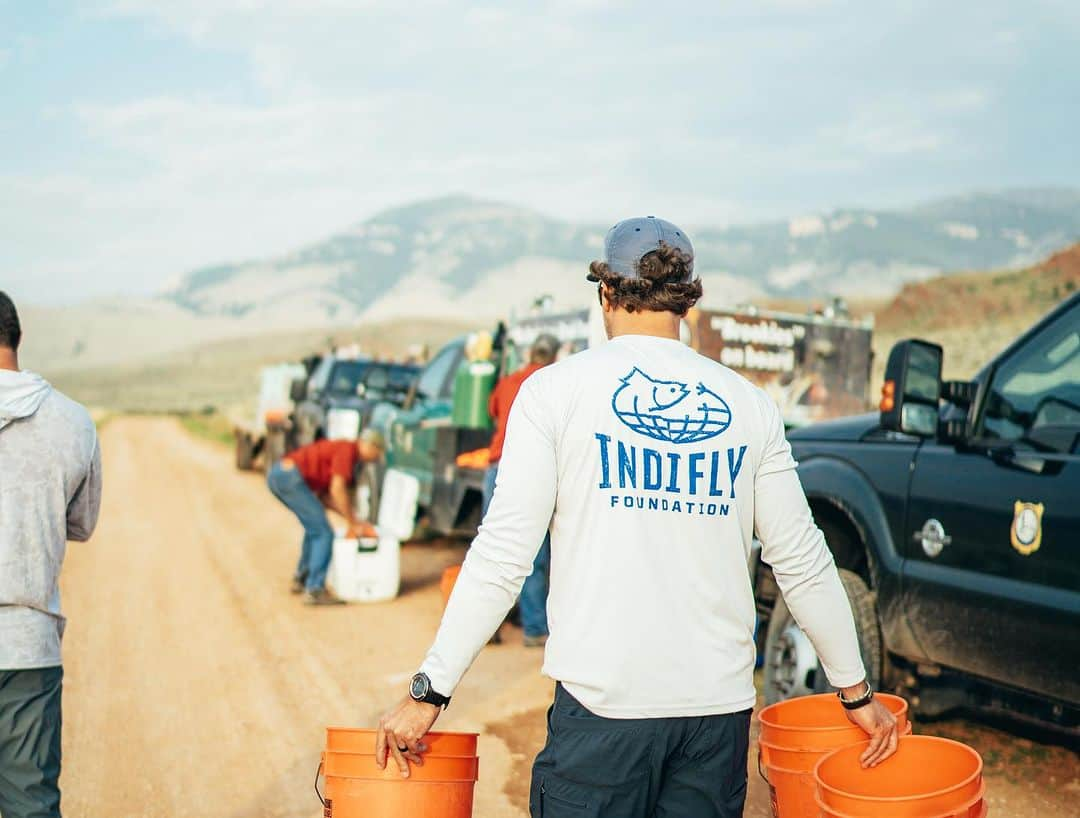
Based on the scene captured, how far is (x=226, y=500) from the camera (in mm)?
17375

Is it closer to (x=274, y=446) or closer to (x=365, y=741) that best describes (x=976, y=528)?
(x=365, y=741)

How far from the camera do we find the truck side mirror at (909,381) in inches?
180

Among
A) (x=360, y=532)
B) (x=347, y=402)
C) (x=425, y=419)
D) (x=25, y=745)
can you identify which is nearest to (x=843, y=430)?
(x=25, y=745)

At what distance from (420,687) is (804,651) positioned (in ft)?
11.1

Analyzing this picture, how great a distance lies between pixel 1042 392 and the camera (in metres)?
4.70

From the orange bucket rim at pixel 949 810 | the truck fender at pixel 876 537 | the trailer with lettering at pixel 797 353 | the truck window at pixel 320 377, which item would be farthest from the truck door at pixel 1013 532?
the truck window at pixel 320 377

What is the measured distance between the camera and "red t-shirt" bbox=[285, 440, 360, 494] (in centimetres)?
954

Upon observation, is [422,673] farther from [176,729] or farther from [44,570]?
[176,729]

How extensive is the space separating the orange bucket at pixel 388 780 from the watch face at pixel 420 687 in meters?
0.17

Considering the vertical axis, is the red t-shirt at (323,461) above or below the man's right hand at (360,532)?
above

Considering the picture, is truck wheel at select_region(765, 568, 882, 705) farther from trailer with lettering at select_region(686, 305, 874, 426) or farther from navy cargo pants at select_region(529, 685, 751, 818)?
trailer with lettering at select_region(686, 305, 874, 426)

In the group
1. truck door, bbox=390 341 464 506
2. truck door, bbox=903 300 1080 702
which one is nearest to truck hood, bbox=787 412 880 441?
truck door, bbox=903 300 1080 702

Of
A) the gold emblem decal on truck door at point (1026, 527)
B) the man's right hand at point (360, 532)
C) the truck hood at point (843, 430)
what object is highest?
the truck hood at point (843, 430)

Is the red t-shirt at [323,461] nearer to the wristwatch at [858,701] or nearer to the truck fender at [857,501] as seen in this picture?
the truck fender at [857,501]
